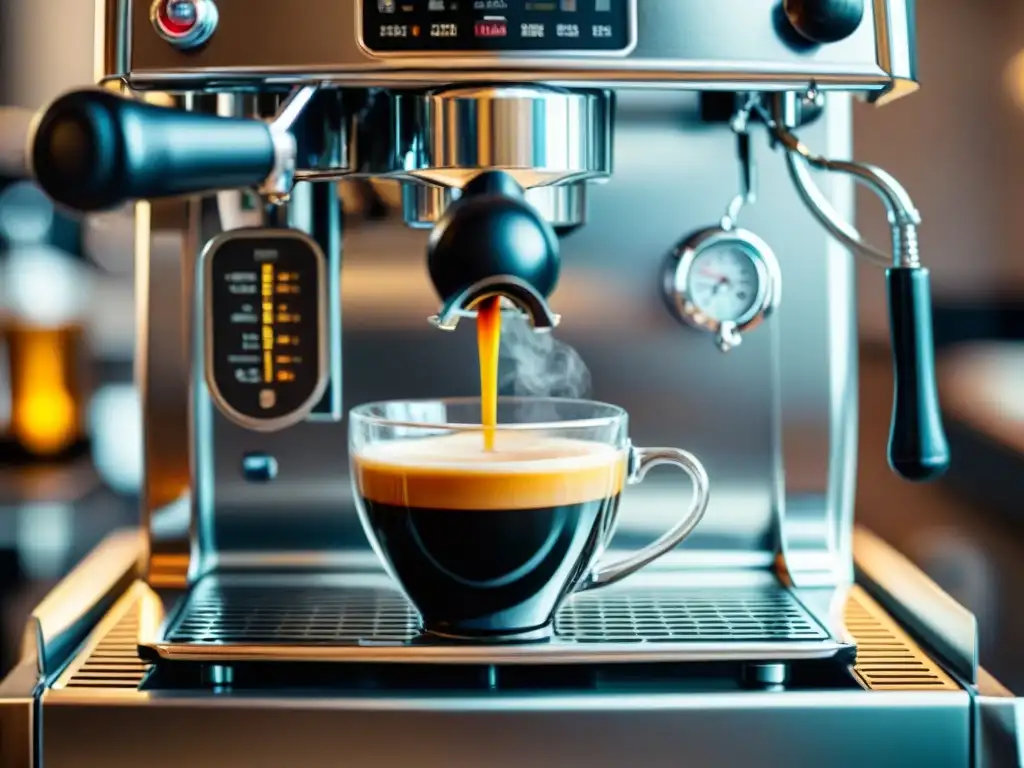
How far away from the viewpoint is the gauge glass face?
26.6 inches

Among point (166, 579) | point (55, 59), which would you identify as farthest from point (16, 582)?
point (166, 579)

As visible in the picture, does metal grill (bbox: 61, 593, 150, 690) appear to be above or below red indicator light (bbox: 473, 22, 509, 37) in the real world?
below

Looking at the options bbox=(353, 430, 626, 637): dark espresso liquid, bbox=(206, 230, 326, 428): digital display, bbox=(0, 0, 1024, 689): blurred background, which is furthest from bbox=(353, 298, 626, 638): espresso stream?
bbox=(0, 0, 1024, 689): blurred background

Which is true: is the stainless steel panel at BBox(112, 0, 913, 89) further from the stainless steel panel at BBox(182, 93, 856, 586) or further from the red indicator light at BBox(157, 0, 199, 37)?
the stainless steel panel at BBox(182, 93, 856, 586)

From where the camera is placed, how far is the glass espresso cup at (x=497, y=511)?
54 centimetres

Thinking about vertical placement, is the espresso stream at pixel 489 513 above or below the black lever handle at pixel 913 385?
below

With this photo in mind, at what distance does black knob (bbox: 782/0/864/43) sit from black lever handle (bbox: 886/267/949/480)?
11 cm

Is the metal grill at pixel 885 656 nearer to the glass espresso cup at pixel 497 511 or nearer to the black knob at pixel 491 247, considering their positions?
the glass espresso cup at pixel 497 511

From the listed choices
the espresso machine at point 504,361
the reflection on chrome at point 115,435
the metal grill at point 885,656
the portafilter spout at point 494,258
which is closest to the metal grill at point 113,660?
the espresso machine at point 504,361

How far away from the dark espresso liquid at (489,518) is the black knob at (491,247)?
100 mm

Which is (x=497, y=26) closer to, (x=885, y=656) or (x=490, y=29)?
(x=490, y=29)

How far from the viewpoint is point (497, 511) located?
534mm

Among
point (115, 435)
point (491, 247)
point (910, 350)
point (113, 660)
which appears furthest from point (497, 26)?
point (115, 435)

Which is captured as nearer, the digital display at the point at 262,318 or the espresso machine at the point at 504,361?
the espresso machine at the point at 504,361
